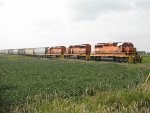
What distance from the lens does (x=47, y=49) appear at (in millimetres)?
92125

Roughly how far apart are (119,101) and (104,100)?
0.67m

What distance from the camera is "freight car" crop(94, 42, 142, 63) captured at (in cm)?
5306

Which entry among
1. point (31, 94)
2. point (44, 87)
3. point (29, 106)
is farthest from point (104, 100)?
point (44, 87)

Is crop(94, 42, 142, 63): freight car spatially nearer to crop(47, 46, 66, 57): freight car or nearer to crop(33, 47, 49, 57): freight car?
crop(47, 46, 66, 57): freight car

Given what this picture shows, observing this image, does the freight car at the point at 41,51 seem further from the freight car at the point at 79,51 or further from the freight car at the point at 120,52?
the freight car at the point at 120,52

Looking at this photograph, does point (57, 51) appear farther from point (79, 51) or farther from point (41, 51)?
point (79, 51)

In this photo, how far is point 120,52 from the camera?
54906 millimetres

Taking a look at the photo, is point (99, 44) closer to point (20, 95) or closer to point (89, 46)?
point (89, 46)

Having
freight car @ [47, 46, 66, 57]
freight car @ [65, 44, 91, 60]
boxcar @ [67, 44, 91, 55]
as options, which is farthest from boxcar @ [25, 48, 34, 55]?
boxcar @ [67, 44, 91, 55]

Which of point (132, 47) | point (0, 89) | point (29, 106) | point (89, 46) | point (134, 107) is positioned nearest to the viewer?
point (134, 107)

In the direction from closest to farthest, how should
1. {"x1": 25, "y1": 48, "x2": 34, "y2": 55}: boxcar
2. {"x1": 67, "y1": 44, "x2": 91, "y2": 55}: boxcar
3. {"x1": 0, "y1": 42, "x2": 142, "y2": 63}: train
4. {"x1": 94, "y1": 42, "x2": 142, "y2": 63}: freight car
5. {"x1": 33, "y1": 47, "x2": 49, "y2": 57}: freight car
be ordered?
{"x1": 94, "y1": 42, "x2": 142, "y2": 63}: freight car → {"x1": 0, "y1": 42, "x2": 142, "y2": 63}: train → {"x1": 67, "y1": 44, "x2": 91, "y2": 55}: boxcar → {"x1": 33, "y1": 47, "x2": 49, "y2": 57}: freight car → {"x1": 25, "y1": 48, "x2": 34, "y2": 55}: boxcar

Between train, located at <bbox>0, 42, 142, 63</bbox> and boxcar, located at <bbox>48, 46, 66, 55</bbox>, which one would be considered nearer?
train, located at <bbox>0, 42, 142, 63</bbox>

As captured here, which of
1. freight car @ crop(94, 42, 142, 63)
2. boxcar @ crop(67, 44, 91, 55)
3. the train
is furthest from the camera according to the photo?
boxcar @ crop(67, 44, 91, 55)

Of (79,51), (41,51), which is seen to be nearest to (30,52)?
(41,51)
